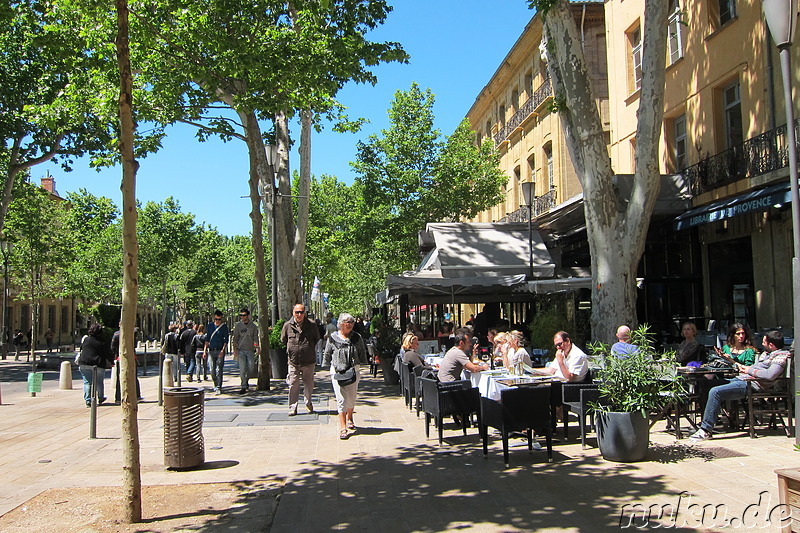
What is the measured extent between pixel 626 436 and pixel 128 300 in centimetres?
502

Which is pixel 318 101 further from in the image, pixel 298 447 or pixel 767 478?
pixel 767 478

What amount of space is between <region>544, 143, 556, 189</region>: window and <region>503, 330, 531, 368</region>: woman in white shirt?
16.9 metres

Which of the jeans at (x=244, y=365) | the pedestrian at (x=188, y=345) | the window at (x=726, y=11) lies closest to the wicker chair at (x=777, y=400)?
the jeans at (x=244, y=365)

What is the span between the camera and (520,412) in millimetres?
6859

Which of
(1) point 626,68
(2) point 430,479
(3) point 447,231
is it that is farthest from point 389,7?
(2) point 430,479

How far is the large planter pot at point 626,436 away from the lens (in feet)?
22.2

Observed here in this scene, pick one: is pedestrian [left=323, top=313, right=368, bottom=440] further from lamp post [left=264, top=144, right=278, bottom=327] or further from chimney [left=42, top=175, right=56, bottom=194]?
chimney [left=42, top=175, right=56, bottom=194]

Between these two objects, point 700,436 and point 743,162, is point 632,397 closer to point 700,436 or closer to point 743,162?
point 700,436

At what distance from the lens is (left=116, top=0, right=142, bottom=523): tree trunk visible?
5.26 metres

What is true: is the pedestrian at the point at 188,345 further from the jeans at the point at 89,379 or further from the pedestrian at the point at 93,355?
the pedestrian at the point at 93,355

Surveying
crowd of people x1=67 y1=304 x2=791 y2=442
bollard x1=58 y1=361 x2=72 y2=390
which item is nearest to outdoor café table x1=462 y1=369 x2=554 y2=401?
crowd of people x1=67 y1=304 x2=791 y2=442

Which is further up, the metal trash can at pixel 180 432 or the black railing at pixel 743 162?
the black railing at pixel 743 162

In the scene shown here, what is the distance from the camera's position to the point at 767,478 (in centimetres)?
596
